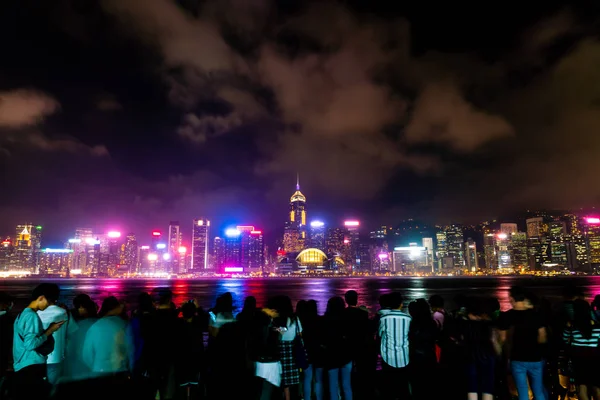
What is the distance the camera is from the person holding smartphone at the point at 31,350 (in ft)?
18.3

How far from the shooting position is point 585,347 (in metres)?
6.89

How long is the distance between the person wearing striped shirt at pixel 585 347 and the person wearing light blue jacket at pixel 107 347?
7.84 meters

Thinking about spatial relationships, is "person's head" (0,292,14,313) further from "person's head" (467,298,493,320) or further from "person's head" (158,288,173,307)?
"person's head" (467,298,493,320)

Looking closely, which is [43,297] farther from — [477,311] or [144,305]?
[477,311]

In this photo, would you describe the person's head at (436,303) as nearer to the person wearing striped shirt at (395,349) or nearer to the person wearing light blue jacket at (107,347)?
the person wearing striped shirt at (395,349)

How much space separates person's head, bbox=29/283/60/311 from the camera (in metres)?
5.78

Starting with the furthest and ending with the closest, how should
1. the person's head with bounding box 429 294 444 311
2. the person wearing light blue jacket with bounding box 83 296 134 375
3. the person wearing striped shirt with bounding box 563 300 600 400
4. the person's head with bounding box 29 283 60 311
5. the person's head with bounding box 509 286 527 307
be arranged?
the person's head with bounding box 429 294 444 311 < the person wearing striped shirt with bounding box 563 300 600 400 < the person's head with bounding box 509 286 527 307 < the person's head with bounding box 29 283 60 311 < the person wearing light blue jacket with bounding box 83 296 134 375

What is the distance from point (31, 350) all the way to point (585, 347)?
9413 millimetres

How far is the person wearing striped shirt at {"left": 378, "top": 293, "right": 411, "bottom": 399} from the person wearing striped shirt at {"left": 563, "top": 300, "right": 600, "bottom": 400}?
315cm

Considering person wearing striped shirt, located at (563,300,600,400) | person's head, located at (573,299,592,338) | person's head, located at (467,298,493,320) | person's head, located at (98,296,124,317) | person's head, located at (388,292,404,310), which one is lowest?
person wearing striped shirt, located at (563,300,600,400)

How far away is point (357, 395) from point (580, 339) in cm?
457

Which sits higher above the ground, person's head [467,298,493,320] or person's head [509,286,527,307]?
person's head [509,286,527,307]

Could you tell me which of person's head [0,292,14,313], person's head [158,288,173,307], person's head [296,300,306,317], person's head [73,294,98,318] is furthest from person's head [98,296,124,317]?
person's head [296,300,306,317]

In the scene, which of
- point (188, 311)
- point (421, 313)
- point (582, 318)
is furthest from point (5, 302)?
point (582, 318)
